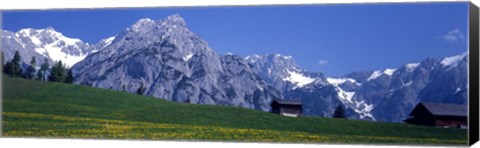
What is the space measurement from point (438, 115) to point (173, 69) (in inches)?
469

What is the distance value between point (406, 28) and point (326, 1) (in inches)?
126

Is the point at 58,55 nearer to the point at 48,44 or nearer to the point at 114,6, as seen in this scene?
the point at 48,44

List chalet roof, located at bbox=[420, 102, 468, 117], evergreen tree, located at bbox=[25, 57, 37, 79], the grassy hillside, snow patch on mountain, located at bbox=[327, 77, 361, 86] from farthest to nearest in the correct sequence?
evergreen tree, located at bbox=[25, 57, 37, 79]
the grassy hillside
snow patch on mountain, located at bbox=[327, 77, 361, 86]
chalet roof, located at bbox=[420, 102, 468, 117]

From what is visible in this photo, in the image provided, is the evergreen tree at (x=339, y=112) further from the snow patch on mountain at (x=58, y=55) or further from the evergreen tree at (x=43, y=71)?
the evergreen tree at (x=43, y=71)

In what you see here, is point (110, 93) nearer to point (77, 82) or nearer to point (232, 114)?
point (77, 82)

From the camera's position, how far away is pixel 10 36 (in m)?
38.3

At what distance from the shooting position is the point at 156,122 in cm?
3884

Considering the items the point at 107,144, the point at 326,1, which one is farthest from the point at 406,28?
the point at 107,144

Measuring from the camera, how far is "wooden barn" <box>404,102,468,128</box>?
32.7 m

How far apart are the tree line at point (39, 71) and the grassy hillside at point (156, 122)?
38cm

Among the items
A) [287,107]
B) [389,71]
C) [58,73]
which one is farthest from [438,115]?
[58,73]

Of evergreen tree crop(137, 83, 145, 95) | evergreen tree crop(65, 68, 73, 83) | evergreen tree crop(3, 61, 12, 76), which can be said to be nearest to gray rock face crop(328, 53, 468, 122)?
evergreen tree crop(137, 83, 145, 95)

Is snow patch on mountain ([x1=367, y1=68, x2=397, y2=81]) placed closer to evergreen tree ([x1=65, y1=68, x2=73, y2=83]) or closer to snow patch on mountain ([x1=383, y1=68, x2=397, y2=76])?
snow patch on mountain ([x1=383, y1=68, x2=397, y2=76])

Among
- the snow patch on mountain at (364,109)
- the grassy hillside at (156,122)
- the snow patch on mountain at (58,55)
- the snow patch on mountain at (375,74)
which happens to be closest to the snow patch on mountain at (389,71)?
the snow patch on mountain at (375,74)
